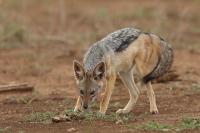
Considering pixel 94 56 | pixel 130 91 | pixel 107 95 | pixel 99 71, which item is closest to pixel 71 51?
pixel 130 91

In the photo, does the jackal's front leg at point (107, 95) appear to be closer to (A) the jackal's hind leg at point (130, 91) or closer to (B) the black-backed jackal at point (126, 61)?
(B) the black-backed jackal at point (126, 61)

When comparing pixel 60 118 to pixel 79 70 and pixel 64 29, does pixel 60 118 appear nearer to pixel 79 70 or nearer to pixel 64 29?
pixel 79 70

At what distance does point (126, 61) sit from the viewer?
11.2m

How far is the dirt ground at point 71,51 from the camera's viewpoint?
11.0m

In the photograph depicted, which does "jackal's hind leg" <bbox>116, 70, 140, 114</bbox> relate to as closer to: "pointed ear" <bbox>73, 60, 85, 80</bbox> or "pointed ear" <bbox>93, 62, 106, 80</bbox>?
"pointed ear" <bbox>93, 62, 106, 80</bbox>

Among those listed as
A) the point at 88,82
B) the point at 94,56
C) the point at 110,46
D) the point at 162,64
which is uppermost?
the point at 110,46

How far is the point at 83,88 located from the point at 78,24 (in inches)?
435

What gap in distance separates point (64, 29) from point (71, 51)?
2.90 metres

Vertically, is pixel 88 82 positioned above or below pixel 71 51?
below

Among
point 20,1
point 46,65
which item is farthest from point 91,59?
point 20,1

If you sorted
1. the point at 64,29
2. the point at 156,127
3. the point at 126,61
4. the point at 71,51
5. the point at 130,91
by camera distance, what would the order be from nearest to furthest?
the point at 156,127, the point at 126,61, the point at 130,91, the point at 71,51, the point at 64,29

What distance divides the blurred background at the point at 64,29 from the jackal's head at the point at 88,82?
300 centimetres

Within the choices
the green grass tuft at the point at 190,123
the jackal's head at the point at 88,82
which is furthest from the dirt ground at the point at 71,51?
the jackal's head at the point at 88,82

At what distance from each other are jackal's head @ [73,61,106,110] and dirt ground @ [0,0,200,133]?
52 cm
